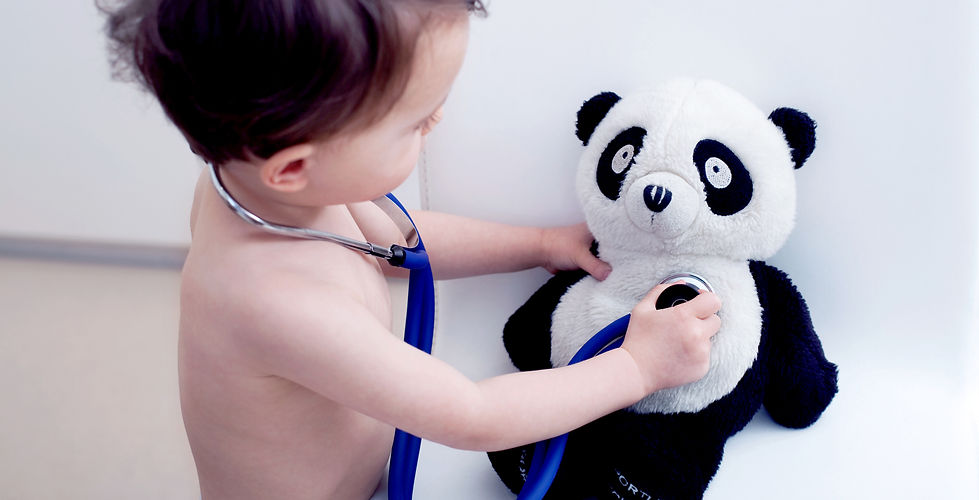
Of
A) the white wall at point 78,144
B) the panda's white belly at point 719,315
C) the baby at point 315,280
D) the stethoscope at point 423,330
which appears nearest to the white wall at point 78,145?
the white wall at point 78,144

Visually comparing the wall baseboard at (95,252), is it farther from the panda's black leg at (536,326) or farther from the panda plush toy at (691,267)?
the panda plush toy at (691,267)

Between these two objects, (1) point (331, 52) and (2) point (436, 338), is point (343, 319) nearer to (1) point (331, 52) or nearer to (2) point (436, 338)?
(1) point (331, 52)

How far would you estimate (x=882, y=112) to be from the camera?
730 mm

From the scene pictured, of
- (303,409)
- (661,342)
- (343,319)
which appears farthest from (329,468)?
(661,342)

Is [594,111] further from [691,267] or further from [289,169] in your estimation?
[289,169]

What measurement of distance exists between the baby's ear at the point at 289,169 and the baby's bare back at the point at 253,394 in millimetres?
64

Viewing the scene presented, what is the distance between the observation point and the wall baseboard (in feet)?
3.69

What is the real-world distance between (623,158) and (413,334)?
0.80ft

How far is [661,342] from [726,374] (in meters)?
0.08

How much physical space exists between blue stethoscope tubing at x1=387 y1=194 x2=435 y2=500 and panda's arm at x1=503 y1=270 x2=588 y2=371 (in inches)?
5.7

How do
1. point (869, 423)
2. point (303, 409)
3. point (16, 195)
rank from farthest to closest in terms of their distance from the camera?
1. point (16, 195)
2. point (869, 423)
3. point (303, 409)

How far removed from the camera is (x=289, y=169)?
529mm

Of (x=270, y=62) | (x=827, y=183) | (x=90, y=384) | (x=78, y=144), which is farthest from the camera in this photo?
(x=78, y=144)

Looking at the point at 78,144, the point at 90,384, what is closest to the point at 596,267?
the point at 90,384
